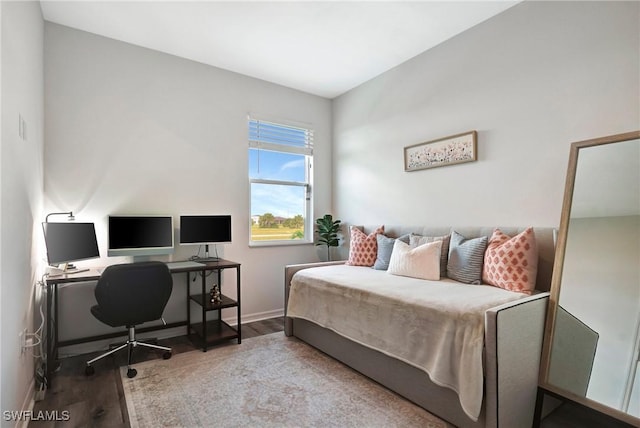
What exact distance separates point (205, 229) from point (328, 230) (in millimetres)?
1620

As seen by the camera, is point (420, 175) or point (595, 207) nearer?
point (595, 207)

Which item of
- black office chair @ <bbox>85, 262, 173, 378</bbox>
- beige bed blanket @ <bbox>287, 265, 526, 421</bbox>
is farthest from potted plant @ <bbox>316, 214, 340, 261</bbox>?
black office chair @ <bbox>85, 262, 173, 378</bbox>

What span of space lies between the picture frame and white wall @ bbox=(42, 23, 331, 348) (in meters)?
1.65

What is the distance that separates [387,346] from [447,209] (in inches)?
61.8

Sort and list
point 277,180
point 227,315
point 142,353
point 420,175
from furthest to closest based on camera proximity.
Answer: point 277,180, point 227,315, point 420,175, point 142,353

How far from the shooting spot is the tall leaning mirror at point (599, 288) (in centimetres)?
190

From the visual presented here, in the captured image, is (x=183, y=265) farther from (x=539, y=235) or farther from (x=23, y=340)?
(x=539, y=235)

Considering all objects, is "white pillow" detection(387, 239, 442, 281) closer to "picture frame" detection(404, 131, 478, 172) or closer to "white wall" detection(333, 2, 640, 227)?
"white wall" detection(333, 2, 640, 227)

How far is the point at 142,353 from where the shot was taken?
2.99m

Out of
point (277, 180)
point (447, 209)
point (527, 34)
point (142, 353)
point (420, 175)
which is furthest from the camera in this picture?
point (277, 180)

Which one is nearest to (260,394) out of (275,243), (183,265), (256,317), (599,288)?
(183,265)

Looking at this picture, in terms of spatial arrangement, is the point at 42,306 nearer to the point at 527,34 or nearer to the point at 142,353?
the point at 142,353

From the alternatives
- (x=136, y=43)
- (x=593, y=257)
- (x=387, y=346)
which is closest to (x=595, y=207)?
(x=593, y=257)

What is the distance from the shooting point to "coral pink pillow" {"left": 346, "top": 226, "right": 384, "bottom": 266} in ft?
11.9
